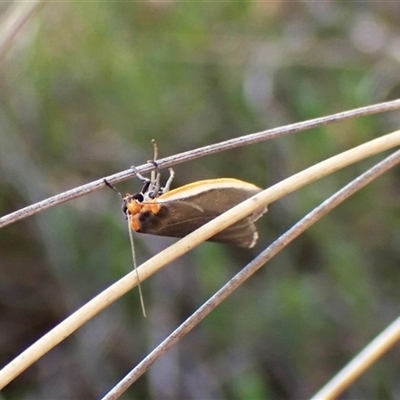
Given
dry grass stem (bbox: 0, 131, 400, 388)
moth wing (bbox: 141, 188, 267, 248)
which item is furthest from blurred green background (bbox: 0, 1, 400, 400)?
dry grass stem (bbox: 0, 131, 400, 388)

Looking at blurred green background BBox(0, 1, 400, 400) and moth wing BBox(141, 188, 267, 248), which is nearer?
moth wing BBox(141, 188, 267, 248)

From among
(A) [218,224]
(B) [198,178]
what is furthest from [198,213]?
(B) [198,178]

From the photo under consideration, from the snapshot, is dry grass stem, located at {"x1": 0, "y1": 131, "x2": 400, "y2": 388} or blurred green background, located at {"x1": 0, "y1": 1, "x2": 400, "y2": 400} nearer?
dry grass stem, located at {"x1": 0, "y1": 131, "x2": 400, "y2": 388}

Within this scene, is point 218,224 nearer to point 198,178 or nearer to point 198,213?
point 198,213

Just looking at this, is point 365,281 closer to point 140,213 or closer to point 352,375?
point 352,375

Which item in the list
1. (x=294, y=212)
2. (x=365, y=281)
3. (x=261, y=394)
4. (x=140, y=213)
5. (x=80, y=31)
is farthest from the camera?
(x=80, y=31)

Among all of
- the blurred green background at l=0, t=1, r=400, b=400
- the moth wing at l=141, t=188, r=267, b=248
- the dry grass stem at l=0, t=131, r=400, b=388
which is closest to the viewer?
the dry grass stem at l=0, t=131, r=400, b=388

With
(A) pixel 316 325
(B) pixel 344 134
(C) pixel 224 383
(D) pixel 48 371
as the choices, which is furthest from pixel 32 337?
(B) pixel 344 134

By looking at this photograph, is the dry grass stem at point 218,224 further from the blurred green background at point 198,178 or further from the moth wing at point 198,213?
the blurred green background at point 198,178

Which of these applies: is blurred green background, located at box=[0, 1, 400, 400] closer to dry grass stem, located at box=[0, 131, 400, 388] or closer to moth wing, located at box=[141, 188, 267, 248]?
moth wing, located at box=[141, 188, 267, 248]

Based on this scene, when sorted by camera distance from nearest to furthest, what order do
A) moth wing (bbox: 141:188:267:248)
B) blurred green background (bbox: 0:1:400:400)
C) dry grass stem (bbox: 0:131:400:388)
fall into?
dry grass stem (bbox: 0:131:400:388) → moth wing (bbox: 141:188:267:248) → blurred green background (bbox: 0:1:400:400)
